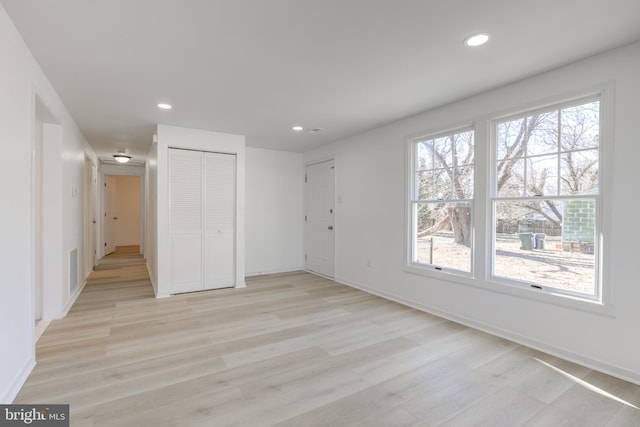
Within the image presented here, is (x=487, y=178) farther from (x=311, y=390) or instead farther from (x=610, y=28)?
(x=311, y=390)

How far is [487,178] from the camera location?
3.10 metres

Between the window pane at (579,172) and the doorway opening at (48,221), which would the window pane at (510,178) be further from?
the doorway opening at (48,221)

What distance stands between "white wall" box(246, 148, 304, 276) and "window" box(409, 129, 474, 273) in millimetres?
2804

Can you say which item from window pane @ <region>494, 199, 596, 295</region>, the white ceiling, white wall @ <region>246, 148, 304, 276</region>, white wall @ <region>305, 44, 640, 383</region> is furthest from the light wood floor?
the white ceiling

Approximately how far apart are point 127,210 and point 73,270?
6802 millimetres

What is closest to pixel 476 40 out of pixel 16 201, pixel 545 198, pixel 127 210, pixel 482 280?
pixel 545 198

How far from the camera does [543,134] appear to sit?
108 inches

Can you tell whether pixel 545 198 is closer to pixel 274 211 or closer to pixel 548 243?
pixel 548 243

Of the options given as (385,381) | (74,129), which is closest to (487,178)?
(385,381)

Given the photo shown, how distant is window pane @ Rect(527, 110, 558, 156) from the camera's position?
8.77 feet

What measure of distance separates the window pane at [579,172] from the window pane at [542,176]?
0.21 ft

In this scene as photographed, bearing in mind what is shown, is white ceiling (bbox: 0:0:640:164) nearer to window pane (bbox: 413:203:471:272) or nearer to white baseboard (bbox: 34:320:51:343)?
window pane (bbox: 413:203:471:272)

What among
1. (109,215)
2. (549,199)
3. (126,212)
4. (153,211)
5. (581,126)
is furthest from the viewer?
(126,212)

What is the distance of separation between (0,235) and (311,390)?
2159 millimetres
